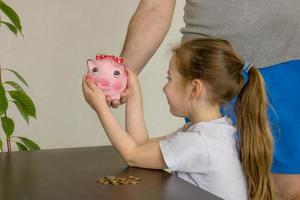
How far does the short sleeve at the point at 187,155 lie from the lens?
3.87 feet

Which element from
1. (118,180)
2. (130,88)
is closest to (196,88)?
(130,88)

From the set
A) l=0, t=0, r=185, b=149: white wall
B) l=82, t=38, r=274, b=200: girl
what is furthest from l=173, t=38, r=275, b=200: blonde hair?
l=0, t=0, r=185, b=149: white wall

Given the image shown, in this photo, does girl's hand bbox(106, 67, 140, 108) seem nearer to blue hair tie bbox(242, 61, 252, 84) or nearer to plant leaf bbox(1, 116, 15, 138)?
blue hair tie bbox(242, 61, 252, 84)

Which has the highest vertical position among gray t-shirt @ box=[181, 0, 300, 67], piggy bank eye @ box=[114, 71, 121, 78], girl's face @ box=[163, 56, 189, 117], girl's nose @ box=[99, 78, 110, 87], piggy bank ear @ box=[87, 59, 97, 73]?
gray t-shirt @ box=[181, 0, 300, 67]

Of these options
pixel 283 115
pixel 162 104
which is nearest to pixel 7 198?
pixel 283 115

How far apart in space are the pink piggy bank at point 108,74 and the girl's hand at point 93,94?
1cm

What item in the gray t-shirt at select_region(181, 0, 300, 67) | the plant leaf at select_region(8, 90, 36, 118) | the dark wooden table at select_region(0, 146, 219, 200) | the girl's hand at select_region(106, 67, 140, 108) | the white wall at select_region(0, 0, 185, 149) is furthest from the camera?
the white wall at select_region(0, 0, 185, 149)

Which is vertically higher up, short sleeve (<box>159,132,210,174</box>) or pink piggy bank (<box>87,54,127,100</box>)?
pink piggy bank (<box>87,54,127,100</box>)

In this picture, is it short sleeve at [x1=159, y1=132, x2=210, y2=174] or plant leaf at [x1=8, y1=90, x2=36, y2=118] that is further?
plant leaf at [x1=8, y1=90, x2=36, y2=118]

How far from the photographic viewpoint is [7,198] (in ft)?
2.89

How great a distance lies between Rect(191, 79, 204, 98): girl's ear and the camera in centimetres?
132

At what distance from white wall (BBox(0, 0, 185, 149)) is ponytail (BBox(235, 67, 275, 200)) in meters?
1.30

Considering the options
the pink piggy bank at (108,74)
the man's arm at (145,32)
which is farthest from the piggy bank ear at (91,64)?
the man's arm at (145,32)

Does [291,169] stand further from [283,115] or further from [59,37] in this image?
[59,37]
